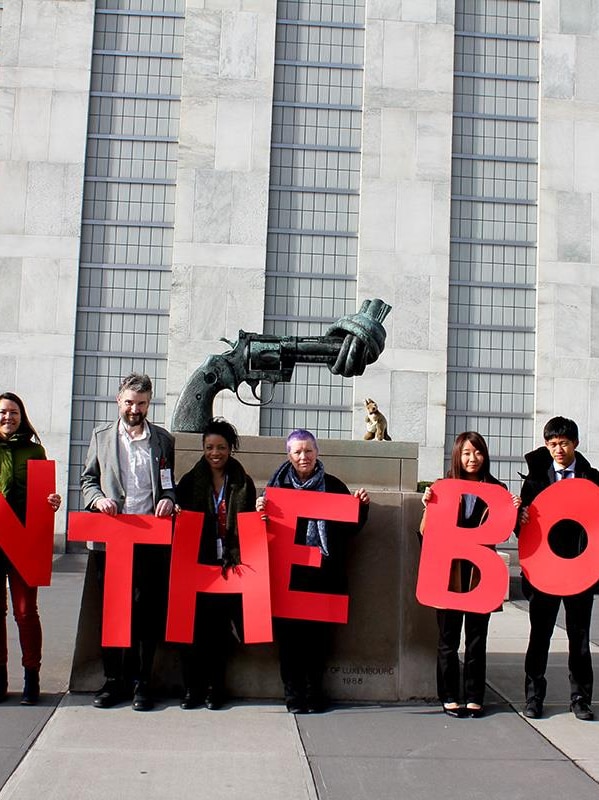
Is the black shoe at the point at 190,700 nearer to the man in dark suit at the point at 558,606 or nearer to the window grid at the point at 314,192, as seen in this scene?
the man in dark suit at the point at 558,606

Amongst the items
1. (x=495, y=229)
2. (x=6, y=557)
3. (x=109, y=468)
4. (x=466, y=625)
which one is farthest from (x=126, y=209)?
(x=466, y=625)

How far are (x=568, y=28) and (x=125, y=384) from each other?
62.2 ft

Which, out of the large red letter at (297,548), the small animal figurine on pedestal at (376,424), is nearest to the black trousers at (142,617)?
the large red letter at (297,548)

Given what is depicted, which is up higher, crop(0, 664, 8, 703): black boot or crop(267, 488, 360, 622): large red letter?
crop(267, 488, 360, 622): large red letter

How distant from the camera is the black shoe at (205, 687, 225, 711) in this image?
631 centimetres

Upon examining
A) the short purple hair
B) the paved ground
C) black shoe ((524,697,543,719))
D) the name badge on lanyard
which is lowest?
the paved ground

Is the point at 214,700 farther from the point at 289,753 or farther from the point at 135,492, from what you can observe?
the point at 135,492

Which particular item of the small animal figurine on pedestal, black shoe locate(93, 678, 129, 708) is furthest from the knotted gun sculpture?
the small animal figurine on pedestal

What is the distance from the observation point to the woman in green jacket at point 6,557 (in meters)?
6.30

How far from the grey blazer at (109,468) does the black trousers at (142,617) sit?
0.40m

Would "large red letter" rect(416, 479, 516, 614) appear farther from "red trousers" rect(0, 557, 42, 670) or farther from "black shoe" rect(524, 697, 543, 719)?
"red trousers" rect(0, 557, 42, 670)

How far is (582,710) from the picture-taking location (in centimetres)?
630

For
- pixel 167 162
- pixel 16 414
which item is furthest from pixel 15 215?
pixel 16 414

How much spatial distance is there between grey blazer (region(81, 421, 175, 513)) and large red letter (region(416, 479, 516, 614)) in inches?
73.9
